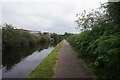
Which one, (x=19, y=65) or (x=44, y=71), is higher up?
(x=44, y=71)

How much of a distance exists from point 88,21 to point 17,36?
2558 centimetres

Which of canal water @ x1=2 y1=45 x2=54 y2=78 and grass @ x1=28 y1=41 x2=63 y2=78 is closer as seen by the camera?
grass @ x1=28 y1=41 x2=63 y2=78

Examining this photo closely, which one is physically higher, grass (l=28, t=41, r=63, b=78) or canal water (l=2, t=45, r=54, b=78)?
grass (l=28, t=41, r=63, b=78)

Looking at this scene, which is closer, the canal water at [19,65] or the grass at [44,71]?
the grass at [44,71]

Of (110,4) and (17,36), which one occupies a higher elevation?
(110,4)

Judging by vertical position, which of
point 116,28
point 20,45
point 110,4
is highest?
point 110,4

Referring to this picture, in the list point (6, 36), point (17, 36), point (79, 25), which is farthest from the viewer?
point (17, 36)

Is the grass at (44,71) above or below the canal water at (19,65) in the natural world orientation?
above

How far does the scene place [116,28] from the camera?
42.5 feet

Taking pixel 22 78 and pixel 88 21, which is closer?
pixel 22 78

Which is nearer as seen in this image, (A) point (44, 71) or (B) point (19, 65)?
(A) point (44, 71)

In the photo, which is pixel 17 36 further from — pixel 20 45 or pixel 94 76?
pixel 94 76

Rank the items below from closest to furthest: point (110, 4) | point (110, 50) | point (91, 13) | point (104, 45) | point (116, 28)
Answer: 1. point (110, 50)
2. point (104, 45)
3. point (116, 28)
4. point (110, 4)
5. point (91, 13)

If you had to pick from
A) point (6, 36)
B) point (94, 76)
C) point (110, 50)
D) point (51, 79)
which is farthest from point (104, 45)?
point (6, 36)
